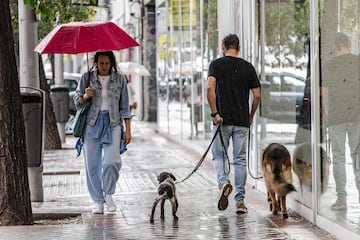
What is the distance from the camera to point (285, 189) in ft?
31.6

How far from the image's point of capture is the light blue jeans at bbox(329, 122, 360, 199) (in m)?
7.99

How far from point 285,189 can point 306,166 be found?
0.32 metres

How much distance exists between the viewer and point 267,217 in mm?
9836

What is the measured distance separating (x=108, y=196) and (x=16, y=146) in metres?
1.34

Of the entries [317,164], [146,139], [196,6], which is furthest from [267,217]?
[146,139]

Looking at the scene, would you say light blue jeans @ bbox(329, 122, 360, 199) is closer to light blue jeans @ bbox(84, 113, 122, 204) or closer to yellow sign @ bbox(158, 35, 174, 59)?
light blue jeans @ bbox(84, 113, 122, 204)

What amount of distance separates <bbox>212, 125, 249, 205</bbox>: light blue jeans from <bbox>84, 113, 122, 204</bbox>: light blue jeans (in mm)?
1040

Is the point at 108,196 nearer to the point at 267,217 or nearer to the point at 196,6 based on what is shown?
the point at 267,217

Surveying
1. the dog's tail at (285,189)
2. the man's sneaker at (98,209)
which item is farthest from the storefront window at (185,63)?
the dog's tail at (285,189)

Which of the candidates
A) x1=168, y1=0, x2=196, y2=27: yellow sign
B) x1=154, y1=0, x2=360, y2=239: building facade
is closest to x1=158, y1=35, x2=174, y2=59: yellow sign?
x1=168, y1=0, x2=196, y2=27: yellow sign

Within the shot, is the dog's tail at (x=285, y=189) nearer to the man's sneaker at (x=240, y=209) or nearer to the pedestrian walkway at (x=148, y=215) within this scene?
the pedestrian walkway at (x=148, y=215)

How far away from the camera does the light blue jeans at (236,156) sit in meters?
10.1

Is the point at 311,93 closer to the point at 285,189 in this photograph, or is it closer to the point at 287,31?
the point at 285,189

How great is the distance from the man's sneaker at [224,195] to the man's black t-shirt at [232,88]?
26.8 inches
